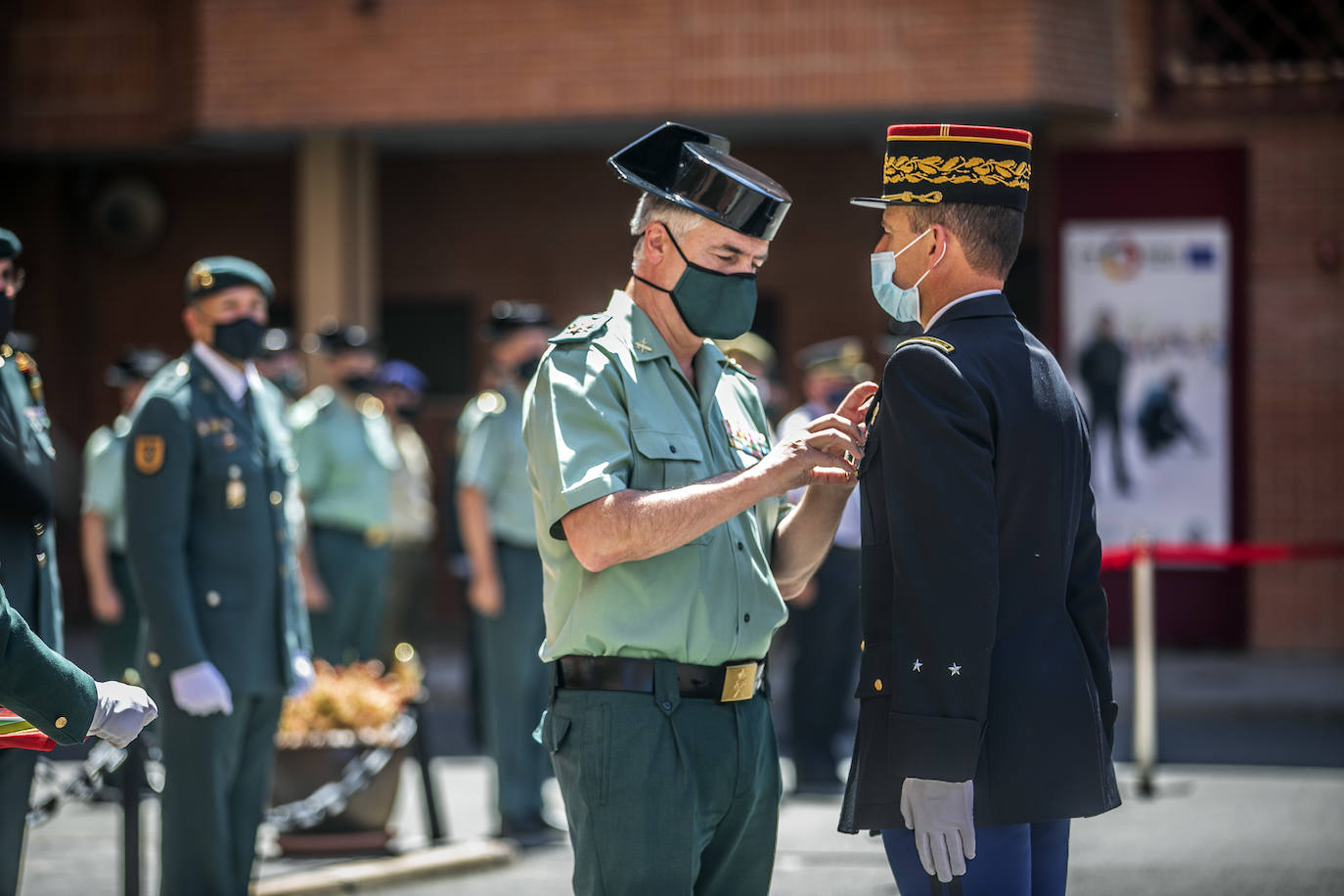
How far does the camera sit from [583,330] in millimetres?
3949

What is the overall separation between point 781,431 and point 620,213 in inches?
297

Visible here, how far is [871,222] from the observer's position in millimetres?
15805

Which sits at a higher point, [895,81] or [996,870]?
[895,81]

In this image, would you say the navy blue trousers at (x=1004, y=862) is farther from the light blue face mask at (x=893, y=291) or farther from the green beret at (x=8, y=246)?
the green beret at (x=8, y=246)

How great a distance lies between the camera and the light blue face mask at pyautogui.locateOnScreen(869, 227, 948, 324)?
3.74 m

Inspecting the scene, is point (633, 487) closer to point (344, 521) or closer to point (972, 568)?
point (972, 568)

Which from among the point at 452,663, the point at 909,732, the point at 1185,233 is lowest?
the point at 452,663

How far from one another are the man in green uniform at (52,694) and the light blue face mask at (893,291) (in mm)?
1856

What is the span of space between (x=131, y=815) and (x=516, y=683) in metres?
2.53

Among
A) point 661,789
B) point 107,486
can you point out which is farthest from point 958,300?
point 107,486

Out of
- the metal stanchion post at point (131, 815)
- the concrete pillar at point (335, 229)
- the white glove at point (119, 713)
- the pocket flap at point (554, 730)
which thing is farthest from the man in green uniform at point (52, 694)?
the concrete pillar at point (335, 229)

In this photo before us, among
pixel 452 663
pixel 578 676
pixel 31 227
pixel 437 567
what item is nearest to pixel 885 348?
pixel 452 663

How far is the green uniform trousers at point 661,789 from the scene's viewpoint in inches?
148

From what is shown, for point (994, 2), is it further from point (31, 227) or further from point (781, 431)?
point (31, 227)
